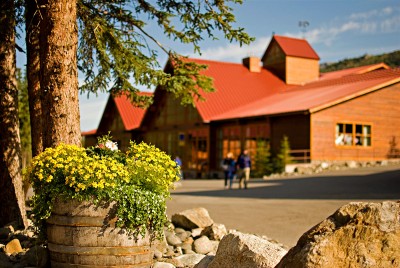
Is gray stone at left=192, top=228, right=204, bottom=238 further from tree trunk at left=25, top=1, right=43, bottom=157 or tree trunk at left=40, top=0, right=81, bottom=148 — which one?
tree trunk at left=25, top=1, right=43, bottom=157

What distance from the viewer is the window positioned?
1340 inches

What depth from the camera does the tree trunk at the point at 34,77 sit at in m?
9.81

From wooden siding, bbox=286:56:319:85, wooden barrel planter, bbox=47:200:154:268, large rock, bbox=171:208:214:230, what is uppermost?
wooden siding, bbox=286:56:319:85

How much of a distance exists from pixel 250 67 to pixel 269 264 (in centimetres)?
4245

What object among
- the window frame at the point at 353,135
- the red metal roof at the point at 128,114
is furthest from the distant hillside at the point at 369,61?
the window frame at the point at 353,135

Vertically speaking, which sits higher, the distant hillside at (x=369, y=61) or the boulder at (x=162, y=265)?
the distant hillside at (x=369, y=61)

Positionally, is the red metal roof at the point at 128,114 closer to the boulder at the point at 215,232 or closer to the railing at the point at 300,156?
the railing at the point at 300,156

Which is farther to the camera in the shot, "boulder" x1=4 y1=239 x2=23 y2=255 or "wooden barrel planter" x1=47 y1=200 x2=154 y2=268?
Answer: "boulder" x1=4 y1=239 x2=23 y2=255

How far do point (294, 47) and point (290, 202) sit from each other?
33187 millimetres

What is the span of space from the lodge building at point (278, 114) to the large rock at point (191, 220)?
22.4 meters

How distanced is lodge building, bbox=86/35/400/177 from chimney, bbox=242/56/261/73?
0.27 ft

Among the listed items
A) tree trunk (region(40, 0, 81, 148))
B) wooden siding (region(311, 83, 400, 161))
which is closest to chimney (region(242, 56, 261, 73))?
wooden siding (region(311, 83, 400, 161))

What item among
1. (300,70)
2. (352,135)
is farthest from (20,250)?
(300,70)

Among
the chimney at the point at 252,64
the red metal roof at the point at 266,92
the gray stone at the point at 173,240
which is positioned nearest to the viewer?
the gray stone at the point at 173,240
